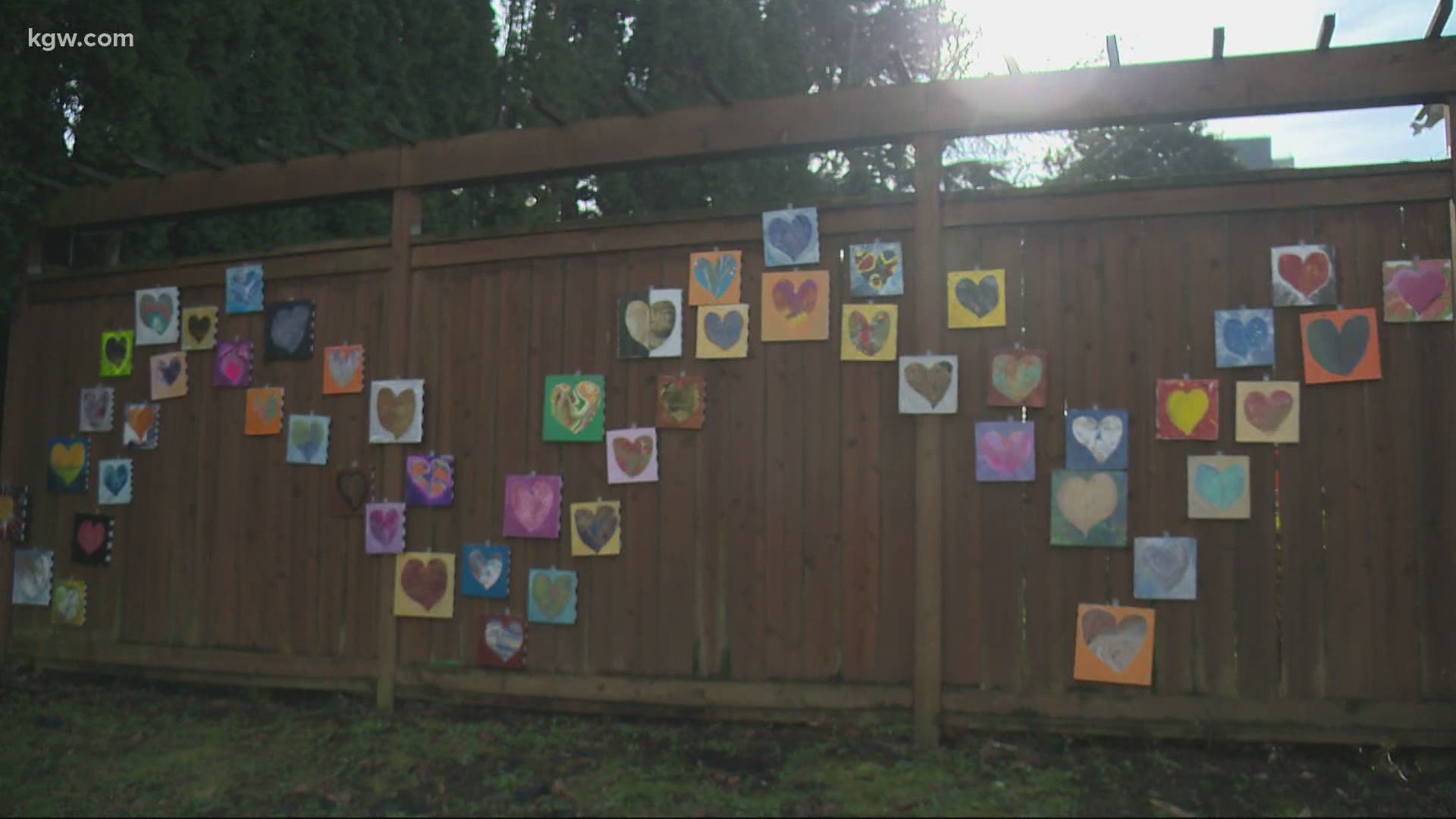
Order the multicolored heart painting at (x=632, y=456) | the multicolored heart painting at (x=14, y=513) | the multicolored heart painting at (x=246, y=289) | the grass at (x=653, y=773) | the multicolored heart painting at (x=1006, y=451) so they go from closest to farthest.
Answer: the grass at (x=653, y=773)
the multicolored heart painting at (x=1006, y=451)
the multicolored heart painting at (x=632, y=456)
the multicolored heart painting at (x=246, y=289)
the multicolored heart painting at (x=14, y=513)

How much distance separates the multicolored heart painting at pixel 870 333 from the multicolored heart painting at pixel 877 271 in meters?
0.08

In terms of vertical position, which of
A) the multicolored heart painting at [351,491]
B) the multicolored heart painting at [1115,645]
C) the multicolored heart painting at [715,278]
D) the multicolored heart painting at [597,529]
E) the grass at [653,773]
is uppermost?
the multicolored heart painting at [715,278]

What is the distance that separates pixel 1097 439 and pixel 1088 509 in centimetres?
33

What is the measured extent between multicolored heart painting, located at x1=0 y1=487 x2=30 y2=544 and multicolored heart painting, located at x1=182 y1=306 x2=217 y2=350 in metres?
1.71

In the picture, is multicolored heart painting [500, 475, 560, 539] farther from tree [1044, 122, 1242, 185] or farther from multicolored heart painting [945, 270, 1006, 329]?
tree [1044, 122, 1242, 185]

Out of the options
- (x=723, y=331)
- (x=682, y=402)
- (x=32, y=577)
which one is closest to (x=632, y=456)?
(x=682, y=402)

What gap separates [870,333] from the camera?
5535 millimetres

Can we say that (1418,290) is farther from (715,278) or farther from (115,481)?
(115,481)

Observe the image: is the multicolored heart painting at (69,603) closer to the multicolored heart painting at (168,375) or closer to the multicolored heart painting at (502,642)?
the multicolored heart painting at (168,375)

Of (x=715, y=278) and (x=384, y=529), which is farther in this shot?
(x=384, y=529)

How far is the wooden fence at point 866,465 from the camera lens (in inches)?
194

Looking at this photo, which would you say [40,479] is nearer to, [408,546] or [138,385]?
[138,385]

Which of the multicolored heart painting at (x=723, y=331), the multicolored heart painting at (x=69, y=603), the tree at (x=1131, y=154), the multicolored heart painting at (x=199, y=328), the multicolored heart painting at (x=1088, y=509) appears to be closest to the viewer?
the multicolored heart painting at (x=1088, y=509)

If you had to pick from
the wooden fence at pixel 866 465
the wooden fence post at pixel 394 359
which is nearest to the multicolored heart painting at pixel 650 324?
the wooden fence at pixel 866 465
